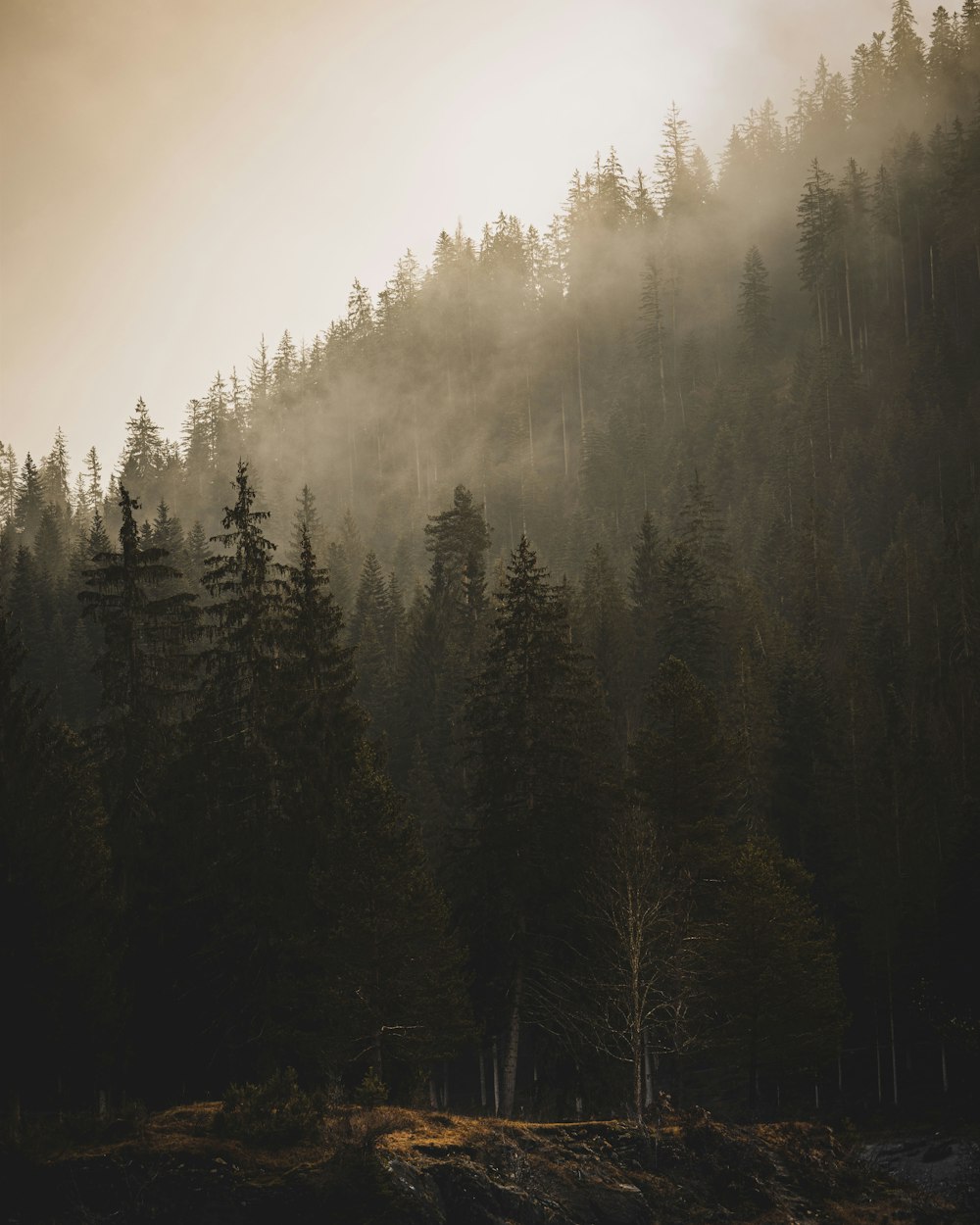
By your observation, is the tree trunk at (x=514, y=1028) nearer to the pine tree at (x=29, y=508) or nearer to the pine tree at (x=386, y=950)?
the pine tree at (x=386, y=950)

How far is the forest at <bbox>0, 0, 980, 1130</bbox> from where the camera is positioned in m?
22.8

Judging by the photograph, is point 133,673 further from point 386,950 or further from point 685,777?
point 685,777

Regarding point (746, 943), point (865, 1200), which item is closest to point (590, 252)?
point (746, 943)

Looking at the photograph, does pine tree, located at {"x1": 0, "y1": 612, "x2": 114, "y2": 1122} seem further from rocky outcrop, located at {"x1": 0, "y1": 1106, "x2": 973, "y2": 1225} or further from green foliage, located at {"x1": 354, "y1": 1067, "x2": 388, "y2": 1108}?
green foliage, located at {"x1": 354, "y1": 1067, "x2": 388, "y2": 1108}

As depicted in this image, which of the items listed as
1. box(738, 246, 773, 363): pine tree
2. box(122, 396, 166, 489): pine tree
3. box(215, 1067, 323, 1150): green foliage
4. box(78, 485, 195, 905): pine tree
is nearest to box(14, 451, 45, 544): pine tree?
box(122, 396, 166, 489): pine tree

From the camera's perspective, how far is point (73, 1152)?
16.1 meters

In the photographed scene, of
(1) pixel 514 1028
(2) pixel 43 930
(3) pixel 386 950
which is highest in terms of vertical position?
(2) pixel 43 930

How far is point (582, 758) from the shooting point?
26.0m

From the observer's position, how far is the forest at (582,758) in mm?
22828

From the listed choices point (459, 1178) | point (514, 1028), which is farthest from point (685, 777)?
point (459, 1178)

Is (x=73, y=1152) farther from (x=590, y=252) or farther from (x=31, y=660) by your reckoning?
(x=590, y=252)

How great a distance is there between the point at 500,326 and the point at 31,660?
82.9m

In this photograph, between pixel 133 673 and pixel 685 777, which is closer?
pixel 685 777

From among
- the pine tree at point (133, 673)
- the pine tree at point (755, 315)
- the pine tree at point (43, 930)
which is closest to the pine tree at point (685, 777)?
the pine tree at point (133, 673)
